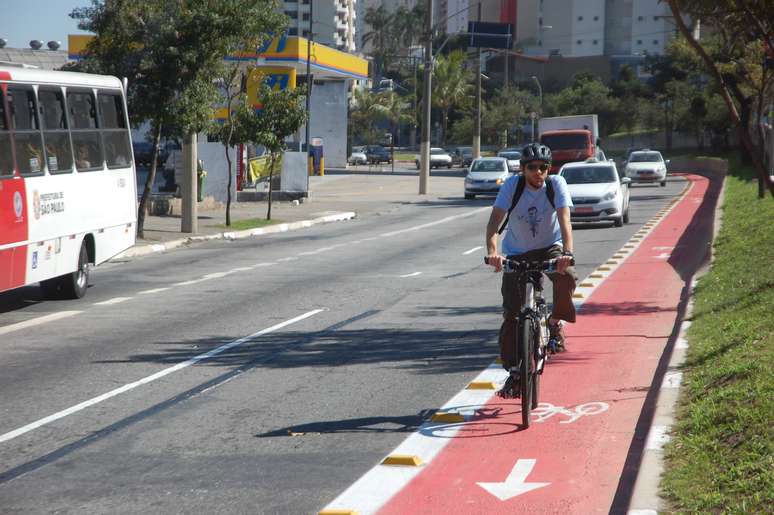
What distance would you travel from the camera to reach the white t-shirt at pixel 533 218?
840cm

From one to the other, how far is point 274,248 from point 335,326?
39.6ft

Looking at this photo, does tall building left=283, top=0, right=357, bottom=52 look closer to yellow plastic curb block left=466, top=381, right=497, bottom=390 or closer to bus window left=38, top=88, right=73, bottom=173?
bus window left=38, top=88, right=73, bottom=173

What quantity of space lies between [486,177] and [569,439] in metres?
38.8

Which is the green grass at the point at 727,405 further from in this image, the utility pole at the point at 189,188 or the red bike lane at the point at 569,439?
the utility pole at the point at 189,188

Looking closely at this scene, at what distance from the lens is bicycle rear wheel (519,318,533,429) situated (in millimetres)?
7871

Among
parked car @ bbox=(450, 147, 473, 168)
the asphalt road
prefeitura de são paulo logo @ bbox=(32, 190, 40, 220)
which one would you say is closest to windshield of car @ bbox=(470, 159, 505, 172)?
the asphalt road

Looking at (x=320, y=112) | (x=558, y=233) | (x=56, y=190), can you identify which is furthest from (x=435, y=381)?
(x=320, y=112)

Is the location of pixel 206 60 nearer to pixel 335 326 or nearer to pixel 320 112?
pixel 335 326

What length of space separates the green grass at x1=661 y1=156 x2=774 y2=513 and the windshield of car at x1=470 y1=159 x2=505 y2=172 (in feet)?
106

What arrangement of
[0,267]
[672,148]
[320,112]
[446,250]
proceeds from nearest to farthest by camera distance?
[0,267], [446,250], [320,112], [672,148]

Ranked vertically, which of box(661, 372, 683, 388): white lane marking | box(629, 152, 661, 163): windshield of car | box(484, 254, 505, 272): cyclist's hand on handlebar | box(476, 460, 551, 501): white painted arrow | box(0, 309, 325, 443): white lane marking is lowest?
box(629, 152, 661, 163): windshield of car

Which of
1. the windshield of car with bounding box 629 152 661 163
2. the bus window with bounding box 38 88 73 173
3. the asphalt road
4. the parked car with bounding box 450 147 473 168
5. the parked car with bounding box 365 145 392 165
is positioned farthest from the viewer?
the parked car with bounding box 365 145 392 165

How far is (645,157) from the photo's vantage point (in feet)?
178

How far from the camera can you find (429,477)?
690 cm
